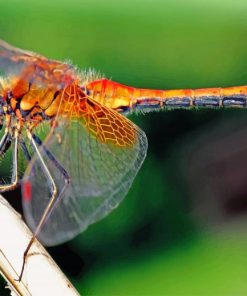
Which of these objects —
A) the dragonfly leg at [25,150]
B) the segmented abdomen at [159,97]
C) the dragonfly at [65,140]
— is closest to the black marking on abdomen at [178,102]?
the segmented abdomen at [159,97]

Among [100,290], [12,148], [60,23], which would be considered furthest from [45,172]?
[60,23]

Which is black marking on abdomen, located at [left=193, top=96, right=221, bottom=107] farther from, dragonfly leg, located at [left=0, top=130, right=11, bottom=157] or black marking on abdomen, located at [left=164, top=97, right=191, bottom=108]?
dragonfly leg, located at [left=0, top=130, right=11, bottom=157]

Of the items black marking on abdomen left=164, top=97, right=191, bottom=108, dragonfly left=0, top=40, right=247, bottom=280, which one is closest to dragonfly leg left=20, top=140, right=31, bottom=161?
Answer: dragonfly left=0, top=40, right=247, bottom=280

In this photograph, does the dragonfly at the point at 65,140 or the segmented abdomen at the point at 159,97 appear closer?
the dragonfly at the point at 65,140

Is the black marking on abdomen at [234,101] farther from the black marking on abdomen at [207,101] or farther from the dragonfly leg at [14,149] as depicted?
the dragonfly leg at [14,149]

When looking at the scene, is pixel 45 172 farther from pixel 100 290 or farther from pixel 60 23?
pixel 60 23
